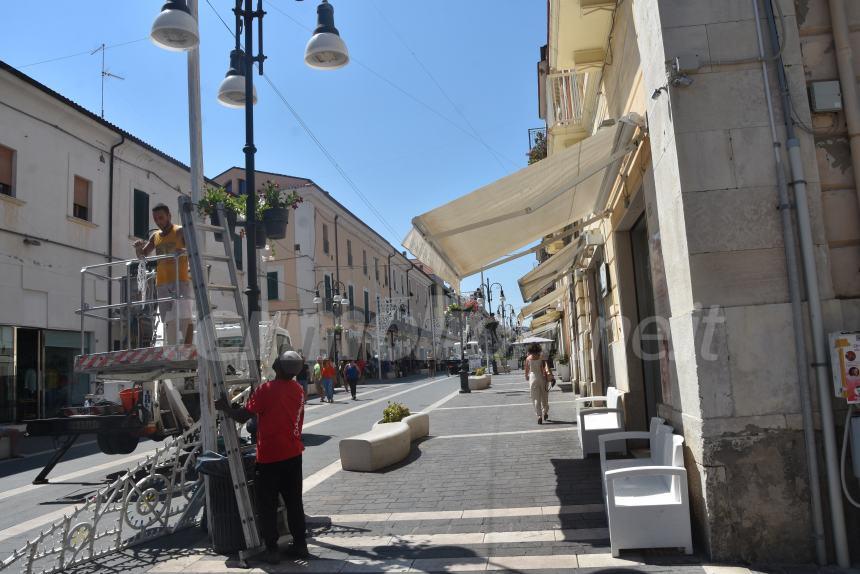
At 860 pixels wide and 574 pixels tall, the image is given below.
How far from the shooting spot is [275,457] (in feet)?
16.8

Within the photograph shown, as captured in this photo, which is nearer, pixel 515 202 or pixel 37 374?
pixel 515 202

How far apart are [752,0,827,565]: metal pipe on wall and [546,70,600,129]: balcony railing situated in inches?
185

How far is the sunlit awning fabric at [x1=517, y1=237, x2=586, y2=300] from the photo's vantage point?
11.5 meters

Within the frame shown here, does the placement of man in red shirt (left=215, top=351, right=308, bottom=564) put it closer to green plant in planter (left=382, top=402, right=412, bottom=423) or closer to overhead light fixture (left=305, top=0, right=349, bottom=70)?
overhead light fixture (left=305, top=0, right=349, bottom=70)

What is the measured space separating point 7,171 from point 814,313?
17.9m

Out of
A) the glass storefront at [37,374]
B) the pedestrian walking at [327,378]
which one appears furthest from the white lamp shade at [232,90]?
the pedestrian walking at [327,378]

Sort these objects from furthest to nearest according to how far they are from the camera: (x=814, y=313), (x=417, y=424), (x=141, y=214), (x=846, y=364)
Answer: (x=141, y=214) → (x=417, y=424) → (x=814, y=313) → (x=846, y=364)

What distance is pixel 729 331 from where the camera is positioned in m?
4.56

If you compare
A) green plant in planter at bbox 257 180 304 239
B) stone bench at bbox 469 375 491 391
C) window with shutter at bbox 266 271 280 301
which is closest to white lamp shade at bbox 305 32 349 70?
green plant in planter at bbox 257 180 304 239

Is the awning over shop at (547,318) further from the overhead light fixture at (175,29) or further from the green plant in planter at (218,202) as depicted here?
the overhead light fixture at (175,29)

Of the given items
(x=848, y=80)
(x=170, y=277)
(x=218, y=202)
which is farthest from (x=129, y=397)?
(x=848, y=80)

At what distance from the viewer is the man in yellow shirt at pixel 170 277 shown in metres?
6.86

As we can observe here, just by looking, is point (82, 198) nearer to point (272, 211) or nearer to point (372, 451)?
point (272, 211)

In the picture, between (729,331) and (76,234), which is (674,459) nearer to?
(729,331)
